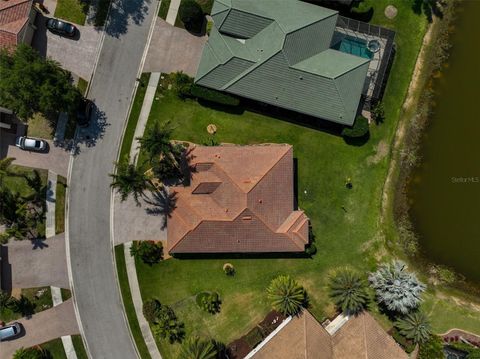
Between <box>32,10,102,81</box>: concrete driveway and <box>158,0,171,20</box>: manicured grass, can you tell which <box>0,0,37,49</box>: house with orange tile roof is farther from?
<box>158,0,171,20</box>: manicured grass

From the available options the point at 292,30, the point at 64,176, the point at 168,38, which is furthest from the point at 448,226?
the point at 64,176

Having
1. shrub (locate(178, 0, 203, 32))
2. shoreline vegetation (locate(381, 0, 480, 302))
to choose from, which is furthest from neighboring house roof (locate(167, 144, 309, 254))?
shrub (locate(178, 0, 203, 32))

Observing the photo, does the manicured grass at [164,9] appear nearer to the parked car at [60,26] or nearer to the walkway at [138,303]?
the parked car at [60,26]

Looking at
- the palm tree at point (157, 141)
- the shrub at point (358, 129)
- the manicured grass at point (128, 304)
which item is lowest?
the manicured grass at point (128, 304)

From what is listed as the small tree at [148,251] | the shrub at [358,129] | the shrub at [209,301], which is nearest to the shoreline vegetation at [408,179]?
the shrub at [358,129]

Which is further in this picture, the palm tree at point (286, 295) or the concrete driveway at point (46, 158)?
the concrete driveway at point (46, 158)

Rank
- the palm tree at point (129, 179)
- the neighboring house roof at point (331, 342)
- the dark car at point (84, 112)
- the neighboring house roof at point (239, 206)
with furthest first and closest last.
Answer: the dark car at point (84, 112)
the neighboring house roof at point (239, 206)
the neighboring house roof at point (331, 342)
the palm tree at point (129, 179)

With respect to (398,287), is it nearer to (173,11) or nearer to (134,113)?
(134,113)
